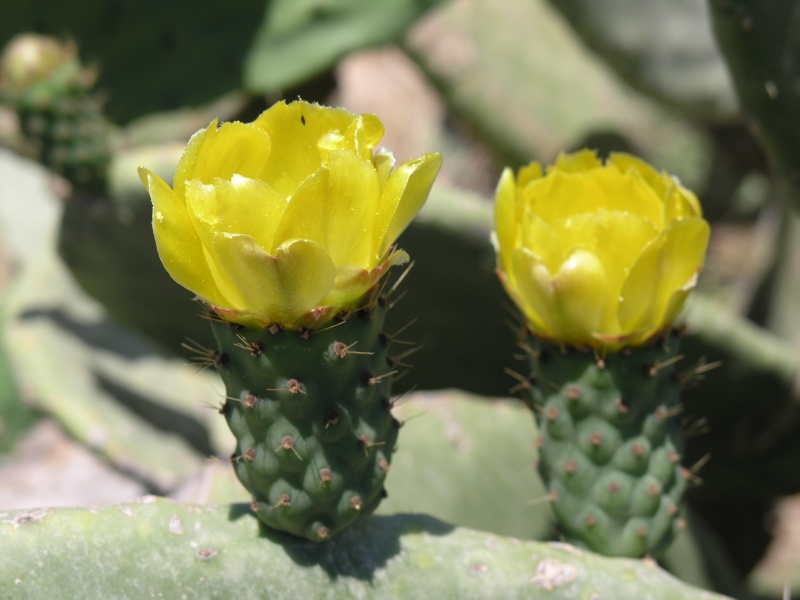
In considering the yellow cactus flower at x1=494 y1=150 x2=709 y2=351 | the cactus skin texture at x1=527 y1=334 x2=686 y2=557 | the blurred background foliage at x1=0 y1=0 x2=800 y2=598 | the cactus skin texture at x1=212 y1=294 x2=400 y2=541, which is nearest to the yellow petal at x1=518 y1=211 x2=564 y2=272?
the yellow cactus flower at x1=494 y1=150 x2=709 y2=351

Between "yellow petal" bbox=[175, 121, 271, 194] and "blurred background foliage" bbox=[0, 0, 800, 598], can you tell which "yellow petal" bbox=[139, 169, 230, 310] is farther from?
"blurred background foliage" bbox=[0, 0, 800, 598]

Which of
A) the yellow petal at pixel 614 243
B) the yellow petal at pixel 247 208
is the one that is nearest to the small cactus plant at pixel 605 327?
the yellow petal at pixel 614 243

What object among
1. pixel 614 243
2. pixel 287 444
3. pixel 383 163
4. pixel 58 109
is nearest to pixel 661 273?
pixel 614 243

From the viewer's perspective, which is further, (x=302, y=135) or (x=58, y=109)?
(x=58, y=109)

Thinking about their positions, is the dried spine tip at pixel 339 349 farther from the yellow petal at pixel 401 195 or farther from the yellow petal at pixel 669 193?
the yellow petal at pixel 669 193

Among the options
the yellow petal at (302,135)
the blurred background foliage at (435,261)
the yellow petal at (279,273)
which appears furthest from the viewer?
the blurred background foliage at (435,261)

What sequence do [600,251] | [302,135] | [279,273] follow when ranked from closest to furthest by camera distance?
[279,273], [302,135], [600,251]

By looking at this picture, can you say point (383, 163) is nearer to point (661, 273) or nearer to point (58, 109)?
point (661, 273)
